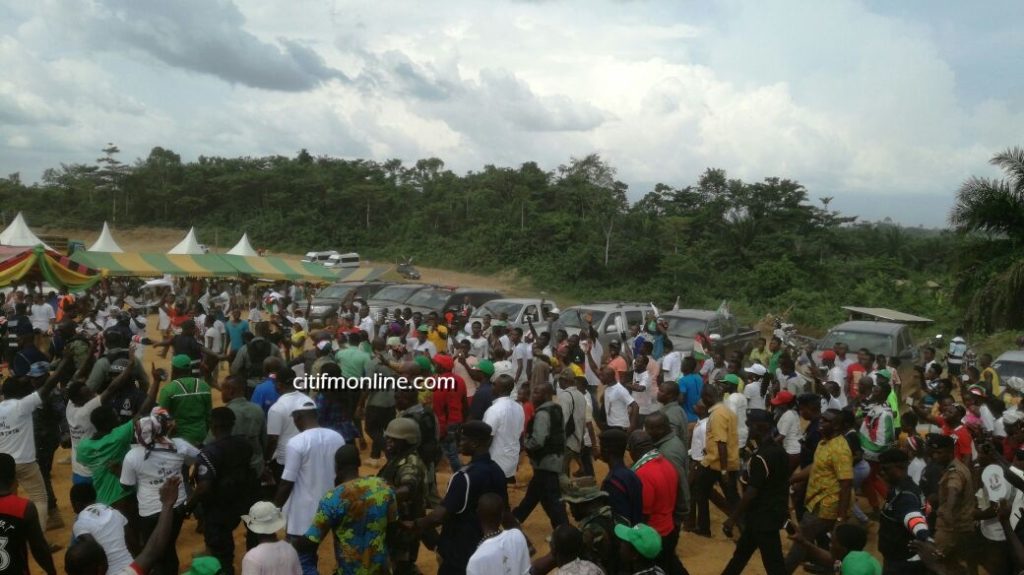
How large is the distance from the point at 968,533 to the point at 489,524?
3475 millimetres

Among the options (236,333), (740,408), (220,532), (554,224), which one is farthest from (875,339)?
(554,224)

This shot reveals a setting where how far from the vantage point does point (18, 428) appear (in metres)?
5.87

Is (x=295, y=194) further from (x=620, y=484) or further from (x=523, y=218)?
(x=620, y=484)

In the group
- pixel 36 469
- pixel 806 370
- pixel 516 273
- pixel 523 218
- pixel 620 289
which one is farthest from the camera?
pixel 523 218

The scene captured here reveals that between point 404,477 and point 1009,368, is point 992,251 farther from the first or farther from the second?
point 404,477

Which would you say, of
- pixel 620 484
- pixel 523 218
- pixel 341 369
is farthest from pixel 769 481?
pixel 523 218

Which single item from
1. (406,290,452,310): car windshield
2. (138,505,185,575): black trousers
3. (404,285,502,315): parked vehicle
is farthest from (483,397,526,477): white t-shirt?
(406,290,452,310): car windshield

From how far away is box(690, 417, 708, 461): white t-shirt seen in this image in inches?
279

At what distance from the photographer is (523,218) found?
4797cm

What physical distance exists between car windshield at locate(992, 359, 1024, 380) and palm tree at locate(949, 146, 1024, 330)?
540 centimetres

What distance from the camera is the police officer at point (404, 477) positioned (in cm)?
483

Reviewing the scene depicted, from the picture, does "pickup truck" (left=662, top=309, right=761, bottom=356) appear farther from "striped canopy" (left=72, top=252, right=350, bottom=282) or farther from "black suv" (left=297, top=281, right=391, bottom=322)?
"striped canopy" (left=72, top=252, right=350, bottom=282)

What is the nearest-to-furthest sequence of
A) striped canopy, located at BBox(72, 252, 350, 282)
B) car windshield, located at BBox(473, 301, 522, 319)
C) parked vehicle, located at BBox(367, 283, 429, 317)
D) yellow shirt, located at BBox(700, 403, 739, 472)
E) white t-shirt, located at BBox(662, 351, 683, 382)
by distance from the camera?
yellow shirt, located at BBox(700, 403, 739, 472) → white t-shirt, located at BBox(662, 351, 683, 382) → car windshield, located at BBox(473, 301, 522, 319) → parked vehicle, located at BBox(367, 283, 429, 317) → striped canopy, located at BBox(72, 252, 350, 282)

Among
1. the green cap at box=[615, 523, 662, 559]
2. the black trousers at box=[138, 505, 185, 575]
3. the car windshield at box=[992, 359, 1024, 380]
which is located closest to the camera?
the green cap at box=[615, 523, 662, 559]
